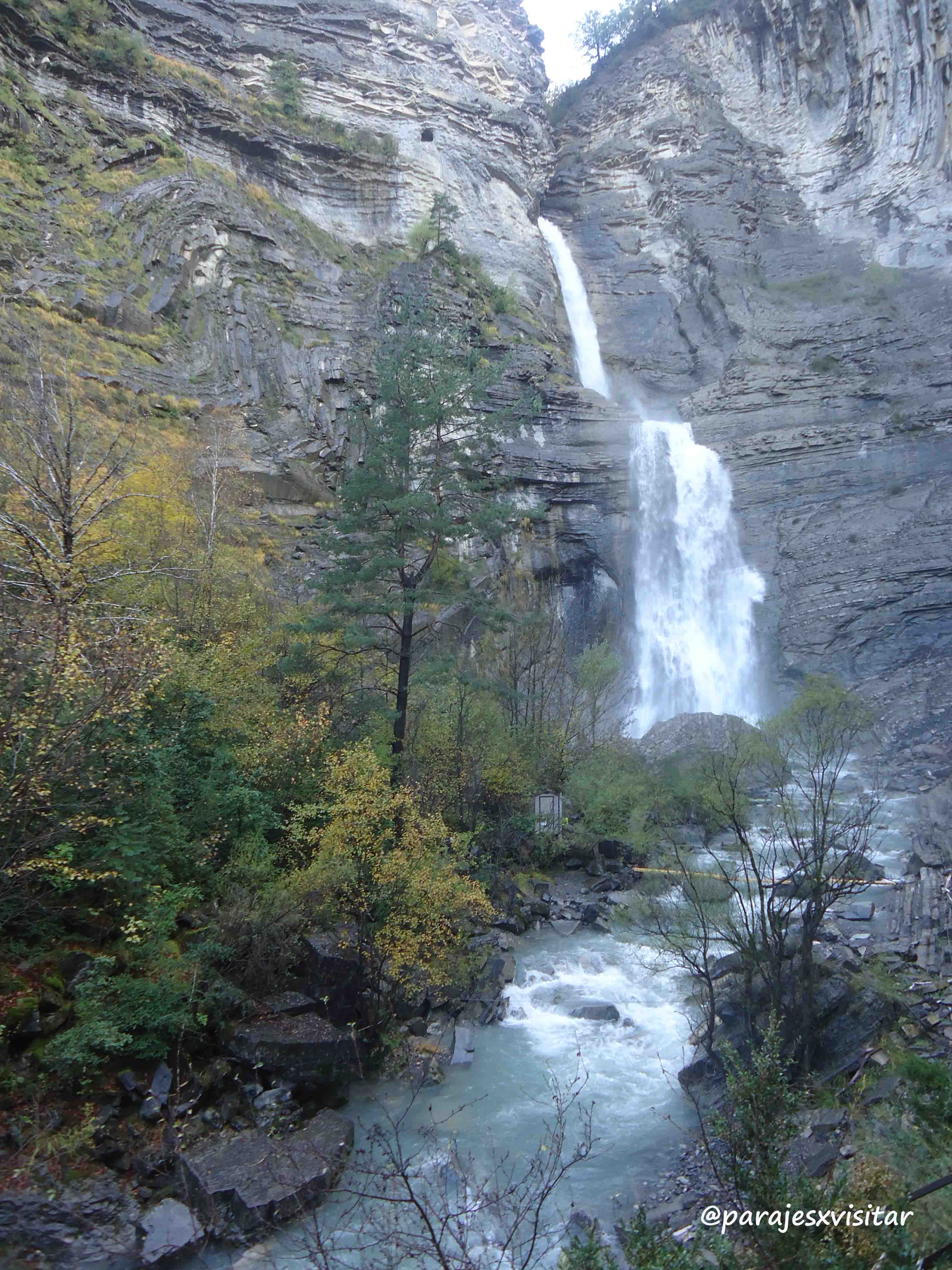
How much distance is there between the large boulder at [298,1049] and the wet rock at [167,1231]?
72.0 inches

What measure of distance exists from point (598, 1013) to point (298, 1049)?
4.89 meters

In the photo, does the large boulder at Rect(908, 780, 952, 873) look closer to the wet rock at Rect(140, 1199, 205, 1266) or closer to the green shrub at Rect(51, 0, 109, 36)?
the wet rock at Rect(140, 1199, 205, 1266)

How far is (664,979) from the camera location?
13.0m

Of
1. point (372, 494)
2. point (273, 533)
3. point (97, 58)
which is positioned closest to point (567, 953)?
point (372, 494)

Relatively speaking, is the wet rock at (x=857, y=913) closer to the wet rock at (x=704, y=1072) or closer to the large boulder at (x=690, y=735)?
the wet rock at (x=704, y=1072)

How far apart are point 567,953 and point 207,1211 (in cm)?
815

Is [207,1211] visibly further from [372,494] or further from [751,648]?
[751,648]

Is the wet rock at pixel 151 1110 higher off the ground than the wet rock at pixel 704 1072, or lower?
higher

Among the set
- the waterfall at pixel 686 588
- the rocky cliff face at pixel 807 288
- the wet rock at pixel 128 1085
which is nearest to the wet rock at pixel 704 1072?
the wet rock at pixel 128 1085

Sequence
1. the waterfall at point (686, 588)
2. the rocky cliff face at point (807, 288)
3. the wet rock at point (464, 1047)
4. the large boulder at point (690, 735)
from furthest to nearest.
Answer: the waterfall at point (686, 588)
the rocky cliff face at point (807, 288)
the large boulder at point (690, 735)
the wet rock at point (464, 1047)

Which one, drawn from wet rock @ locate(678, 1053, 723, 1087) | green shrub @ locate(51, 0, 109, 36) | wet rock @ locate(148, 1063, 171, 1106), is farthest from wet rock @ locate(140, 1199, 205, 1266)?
green shrub @ locate(51, 0, 109, 36)

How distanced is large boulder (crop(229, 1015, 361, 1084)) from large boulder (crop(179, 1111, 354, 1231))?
87 cm

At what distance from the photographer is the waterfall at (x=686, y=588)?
1241 inches

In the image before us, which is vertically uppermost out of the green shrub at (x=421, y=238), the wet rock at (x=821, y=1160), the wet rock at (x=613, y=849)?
the green shrub at (x=421, y=238)
